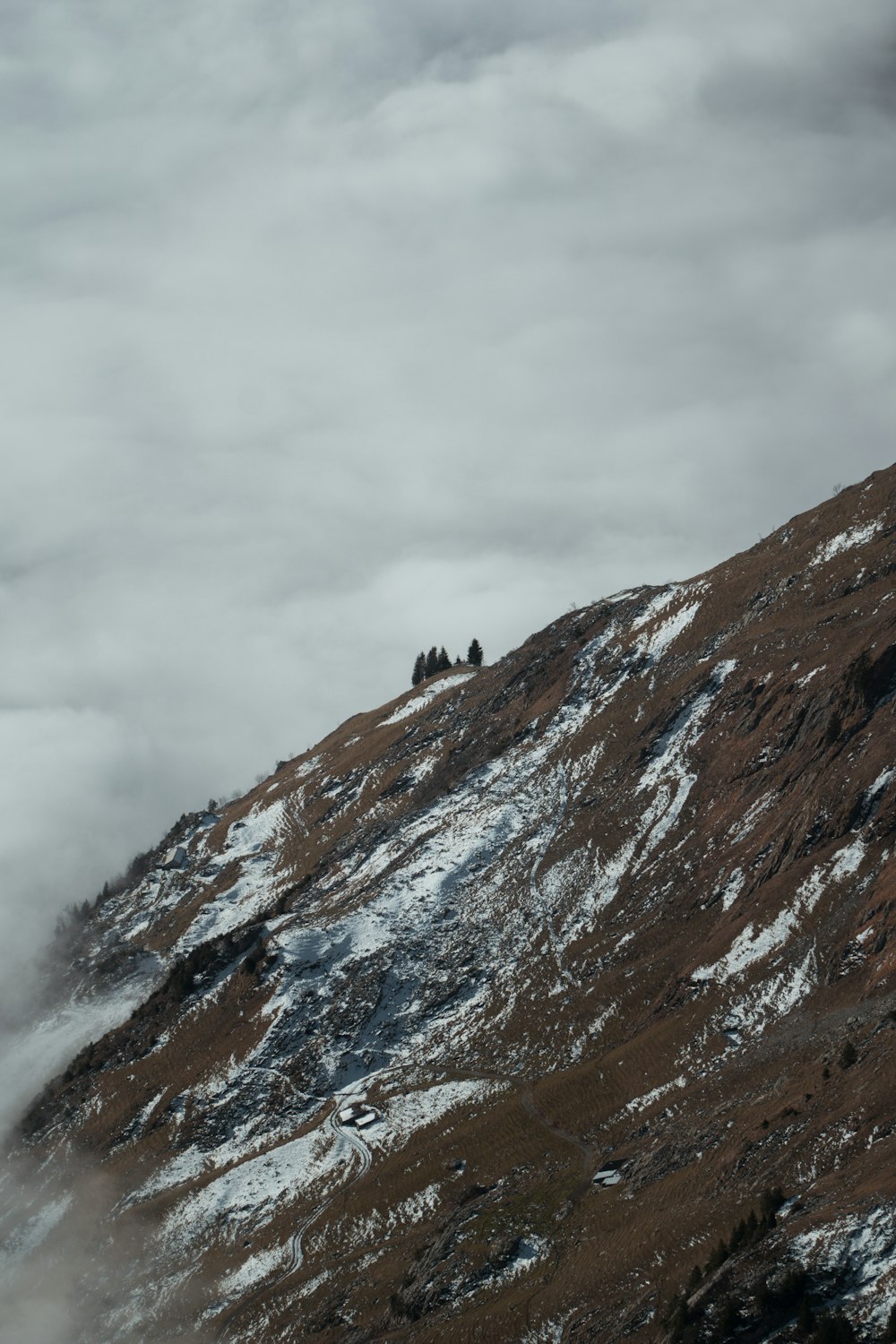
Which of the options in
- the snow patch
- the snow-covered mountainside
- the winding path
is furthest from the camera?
the snow patch

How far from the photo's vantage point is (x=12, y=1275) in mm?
132000

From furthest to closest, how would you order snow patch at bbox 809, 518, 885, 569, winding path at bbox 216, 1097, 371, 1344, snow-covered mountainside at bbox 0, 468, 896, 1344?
snow patch at bbox 809, 518, 885, 569 → winding path at bbox 216, 1097, 371, 1344 → snow-covered mountainside at bbox 0, 468, 896, 1344

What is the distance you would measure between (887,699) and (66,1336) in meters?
114

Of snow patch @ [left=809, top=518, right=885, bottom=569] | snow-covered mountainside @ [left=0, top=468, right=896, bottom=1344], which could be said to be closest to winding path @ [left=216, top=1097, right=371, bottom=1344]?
snow-covered mountainside @ [left=0, top=468, right=896, bottom=1344]

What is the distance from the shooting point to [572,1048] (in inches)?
4847

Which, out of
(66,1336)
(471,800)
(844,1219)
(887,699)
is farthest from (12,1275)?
(887,699)

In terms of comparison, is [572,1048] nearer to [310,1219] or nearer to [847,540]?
[310,1219]

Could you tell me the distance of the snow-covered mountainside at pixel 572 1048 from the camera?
258 feet

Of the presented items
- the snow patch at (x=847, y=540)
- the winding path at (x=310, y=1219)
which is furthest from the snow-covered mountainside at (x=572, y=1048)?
the snow patch at (x=847, y=540)

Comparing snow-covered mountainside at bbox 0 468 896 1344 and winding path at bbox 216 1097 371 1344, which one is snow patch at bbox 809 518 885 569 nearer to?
snow-covered mountainside at bbox 0 468 896 1344

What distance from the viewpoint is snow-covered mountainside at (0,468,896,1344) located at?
7862cm

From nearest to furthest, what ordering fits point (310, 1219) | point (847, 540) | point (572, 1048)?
1. point (310, 1219)
2. point (572, 1048)
3. point (847, 540)

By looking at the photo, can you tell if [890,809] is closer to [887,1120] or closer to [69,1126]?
[887,1120]

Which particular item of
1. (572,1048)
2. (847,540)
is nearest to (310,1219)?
(572,1048)
